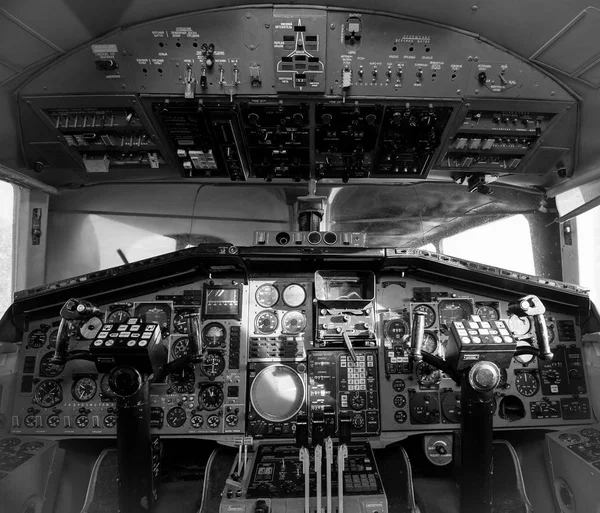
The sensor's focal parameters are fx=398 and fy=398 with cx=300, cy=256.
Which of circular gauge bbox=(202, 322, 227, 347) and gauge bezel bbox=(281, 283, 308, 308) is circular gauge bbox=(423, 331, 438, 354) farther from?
circular gauge bbox=(202, 322, 227, 347)

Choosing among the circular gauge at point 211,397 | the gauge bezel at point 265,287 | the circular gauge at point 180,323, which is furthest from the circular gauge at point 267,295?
the circular gauge at point 211,397

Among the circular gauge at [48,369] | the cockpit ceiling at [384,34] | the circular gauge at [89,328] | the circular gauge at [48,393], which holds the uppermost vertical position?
the cockpit ceiling at [384,34]

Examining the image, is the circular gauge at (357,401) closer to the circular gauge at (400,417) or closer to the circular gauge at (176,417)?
the circular gauge at (400,417)

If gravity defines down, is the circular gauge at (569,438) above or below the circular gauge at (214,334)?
below

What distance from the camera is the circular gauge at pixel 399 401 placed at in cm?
326

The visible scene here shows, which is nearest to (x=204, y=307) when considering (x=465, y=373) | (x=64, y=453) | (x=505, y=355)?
(x=64, y=453)

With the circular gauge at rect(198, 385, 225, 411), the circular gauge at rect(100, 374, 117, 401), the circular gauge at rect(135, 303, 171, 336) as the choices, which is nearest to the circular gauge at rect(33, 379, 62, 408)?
the circular gauge at rect(100, 374, 117, 401)

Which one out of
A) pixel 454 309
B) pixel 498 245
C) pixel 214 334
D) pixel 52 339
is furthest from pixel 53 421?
pixel 498 245

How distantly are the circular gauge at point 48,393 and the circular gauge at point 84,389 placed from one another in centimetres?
12

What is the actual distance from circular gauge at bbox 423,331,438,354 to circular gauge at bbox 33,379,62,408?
309 cm

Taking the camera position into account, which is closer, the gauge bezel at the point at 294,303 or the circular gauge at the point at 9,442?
the circular gauge at the point at 9,442

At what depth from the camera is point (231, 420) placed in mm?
3203

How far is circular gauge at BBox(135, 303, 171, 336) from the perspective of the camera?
3494 mm

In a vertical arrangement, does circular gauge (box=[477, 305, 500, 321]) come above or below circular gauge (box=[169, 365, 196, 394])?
above
